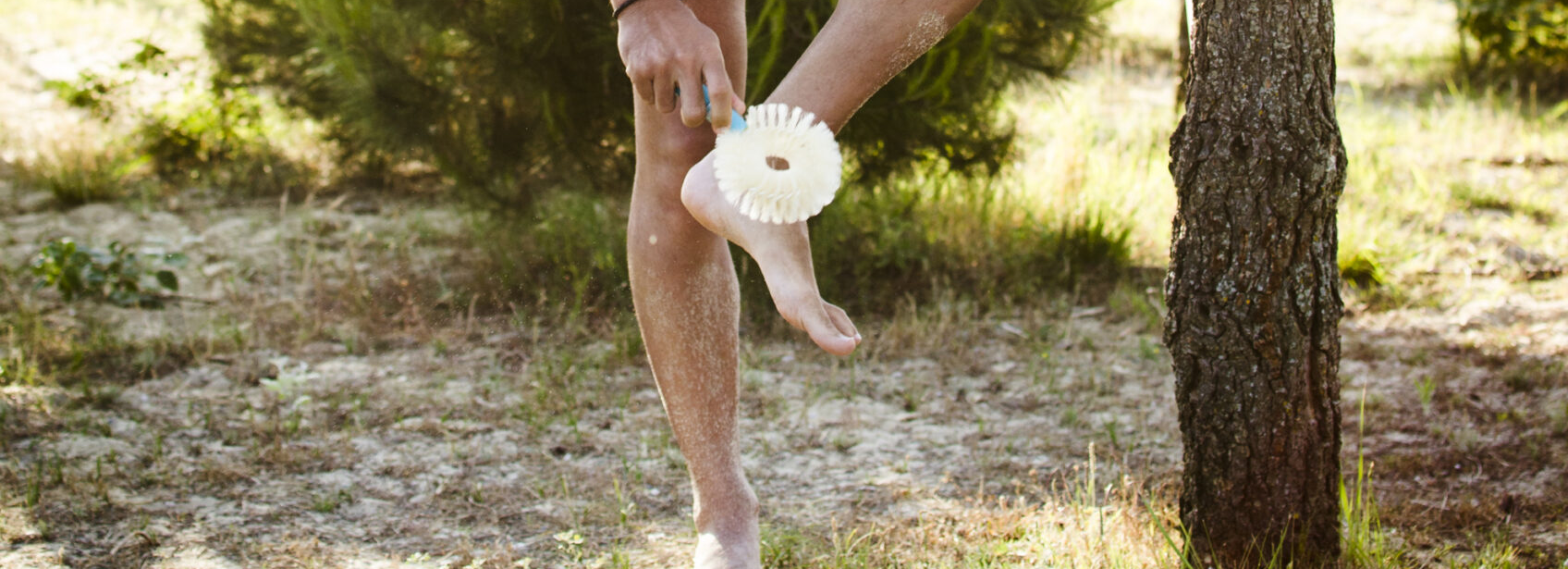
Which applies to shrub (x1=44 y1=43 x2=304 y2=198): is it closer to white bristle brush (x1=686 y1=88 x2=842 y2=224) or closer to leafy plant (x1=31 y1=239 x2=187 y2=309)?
leafy plant (x1=31 y1=239 x2=187 y2=309)

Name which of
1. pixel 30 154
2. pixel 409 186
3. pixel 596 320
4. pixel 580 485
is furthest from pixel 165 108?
pixel 580 485

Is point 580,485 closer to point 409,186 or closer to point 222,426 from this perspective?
point 222,426

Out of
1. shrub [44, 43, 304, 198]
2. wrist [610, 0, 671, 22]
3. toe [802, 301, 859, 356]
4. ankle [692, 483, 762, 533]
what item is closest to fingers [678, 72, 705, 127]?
wrist [610, 0, 671, 22]

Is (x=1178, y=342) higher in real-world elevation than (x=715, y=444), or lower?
higher

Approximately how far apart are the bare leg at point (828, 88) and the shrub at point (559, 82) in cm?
106

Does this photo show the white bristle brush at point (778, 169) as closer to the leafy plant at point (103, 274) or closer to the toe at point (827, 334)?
the toe at point (827, 334)

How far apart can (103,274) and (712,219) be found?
2349mm

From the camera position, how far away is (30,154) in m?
4.52

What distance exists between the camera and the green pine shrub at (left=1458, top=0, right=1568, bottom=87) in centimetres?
507

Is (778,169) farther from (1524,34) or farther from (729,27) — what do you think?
(1524,34)

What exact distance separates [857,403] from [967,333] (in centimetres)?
49

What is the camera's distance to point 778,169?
1.33 meters

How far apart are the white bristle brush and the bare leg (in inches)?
0.8

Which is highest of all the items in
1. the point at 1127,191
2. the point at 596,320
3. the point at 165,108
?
the point at 165,108
